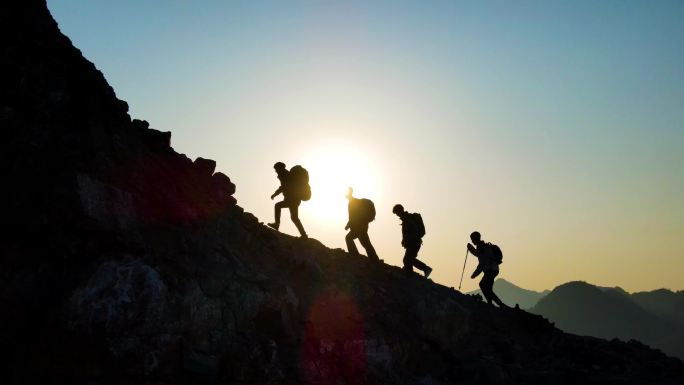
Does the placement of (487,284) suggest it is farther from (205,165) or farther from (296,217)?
(205,165)

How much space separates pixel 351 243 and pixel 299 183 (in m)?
3.14

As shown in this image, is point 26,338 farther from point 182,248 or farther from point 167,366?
point 182,248

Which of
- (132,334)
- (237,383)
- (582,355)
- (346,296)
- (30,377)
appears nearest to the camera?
(30,377)

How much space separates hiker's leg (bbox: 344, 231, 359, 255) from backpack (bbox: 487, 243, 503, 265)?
18.5 feet

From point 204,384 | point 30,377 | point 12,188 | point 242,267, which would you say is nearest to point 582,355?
point 242,267

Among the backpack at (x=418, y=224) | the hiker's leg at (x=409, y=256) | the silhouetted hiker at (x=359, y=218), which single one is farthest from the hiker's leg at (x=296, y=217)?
the backpack at (x=418, y=224)

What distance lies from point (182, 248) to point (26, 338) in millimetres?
4080

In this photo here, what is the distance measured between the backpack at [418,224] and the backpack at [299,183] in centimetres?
433

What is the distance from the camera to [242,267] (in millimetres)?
14102

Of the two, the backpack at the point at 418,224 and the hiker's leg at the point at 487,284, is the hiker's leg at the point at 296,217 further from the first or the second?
the hiker's leg at the point at 487,284

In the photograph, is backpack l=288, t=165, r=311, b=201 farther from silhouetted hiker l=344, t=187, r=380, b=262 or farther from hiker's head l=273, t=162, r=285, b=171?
silhouetted hiker l=344, t=187, r=380, b=262

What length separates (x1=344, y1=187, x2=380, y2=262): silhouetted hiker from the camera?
762 inches

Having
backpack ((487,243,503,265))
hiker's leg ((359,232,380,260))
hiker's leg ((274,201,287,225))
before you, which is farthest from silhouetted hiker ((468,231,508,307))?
hiker's leg ((274,201,287,225))

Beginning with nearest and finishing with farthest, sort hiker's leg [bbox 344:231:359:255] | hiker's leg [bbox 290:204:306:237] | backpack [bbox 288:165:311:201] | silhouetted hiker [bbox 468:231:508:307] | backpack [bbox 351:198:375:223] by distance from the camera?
1. backpack [bbox 288:165:311:201]
2. hiker's leg [bbox 290:204:306:237]
3. backpack [bbox 351:198:375:223]
4. hiker's leg [bbox 344:231:359:255]
5. silhouetted hiker [bbox 468:231:508:307]
